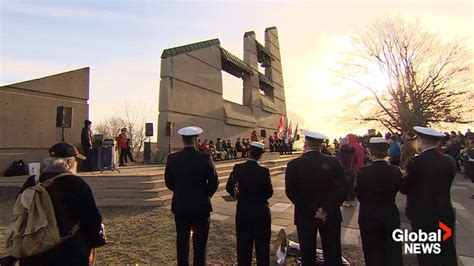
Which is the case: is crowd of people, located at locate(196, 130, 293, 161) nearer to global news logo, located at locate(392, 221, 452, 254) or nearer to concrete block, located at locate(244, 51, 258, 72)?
concrete block, located at locate(244, 51, 258, 72)

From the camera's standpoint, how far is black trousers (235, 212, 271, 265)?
3.80 m

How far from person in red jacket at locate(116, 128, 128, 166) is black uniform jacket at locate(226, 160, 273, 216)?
10.5 m

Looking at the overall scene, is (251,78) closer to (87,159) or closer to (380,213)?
(87,159)

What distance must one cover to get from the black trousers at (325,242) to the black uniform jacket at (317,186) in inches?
A: 3.0

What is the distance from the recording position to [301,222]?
3643mm

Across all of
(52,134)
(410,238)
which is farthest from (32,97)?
(410,238)

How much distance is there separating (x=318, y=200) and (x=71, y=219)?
2434mm

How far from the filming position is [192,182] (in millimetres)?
3730

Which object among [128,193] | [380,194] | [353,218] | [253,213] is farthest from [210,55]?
[380,194]

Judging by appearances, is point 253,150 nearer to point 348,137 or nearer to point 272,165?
point 348,137

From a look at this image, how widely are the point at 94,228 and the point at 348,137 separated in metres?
6.50

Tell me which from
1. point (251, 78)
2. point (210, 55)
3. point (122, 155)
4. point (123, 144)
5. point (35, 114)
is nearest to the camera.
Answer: point (35, 114)

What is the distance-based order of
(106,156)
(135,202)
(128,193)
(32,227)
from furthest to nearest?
(106,156), (128,193), (135,202), (32,227)

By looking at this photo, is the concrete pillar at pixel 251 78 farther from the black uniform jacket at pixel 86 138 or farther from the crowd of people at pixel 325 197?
the crowd of people at pixel 325 197
